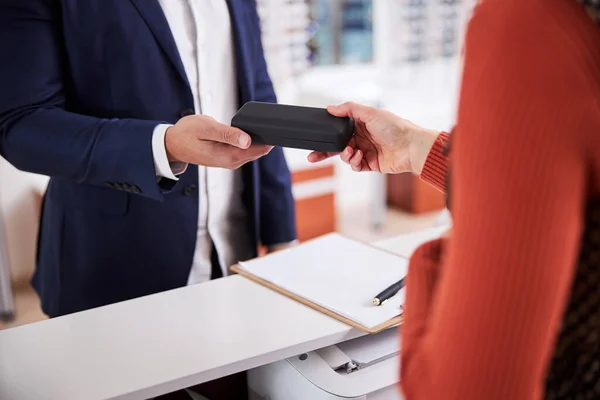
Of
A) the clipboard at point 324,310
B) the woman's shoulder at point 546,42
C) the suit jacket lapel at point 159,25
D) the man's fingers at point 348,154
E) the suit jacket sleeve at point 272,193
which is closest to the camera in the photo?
the woman's shoulder at point 546,42

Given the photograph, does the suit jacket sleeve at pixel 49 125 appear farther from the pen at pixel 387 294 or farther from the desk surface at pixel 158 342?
the pen at pixel 387 294

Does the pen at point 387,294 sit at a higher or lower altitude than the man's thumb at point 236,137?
lower

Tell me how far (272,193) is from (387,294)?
489 millimetres

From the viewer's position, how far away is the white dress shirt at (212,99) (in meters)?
1.39

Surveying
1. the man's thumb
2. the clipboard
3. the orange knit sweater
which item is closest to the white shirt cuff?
the man's thumb

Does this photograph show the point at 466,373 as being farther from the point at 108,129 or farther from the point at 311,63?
the point at 311,63

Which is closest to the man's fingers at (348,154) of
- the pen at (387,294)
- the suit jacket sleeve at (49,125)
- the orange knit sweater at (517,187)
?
the pen at (387,294)

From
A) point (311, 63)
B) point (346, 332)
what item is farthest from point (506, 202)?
point (311, 63)

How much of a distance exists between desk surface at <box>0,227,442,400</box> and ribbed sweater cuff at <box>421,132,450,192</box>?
0.28 m

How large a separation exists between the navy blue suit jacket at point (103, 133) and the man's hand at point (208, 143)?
6 centimetres

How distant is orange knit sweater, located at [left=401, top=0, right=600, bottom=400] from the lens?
52 cm

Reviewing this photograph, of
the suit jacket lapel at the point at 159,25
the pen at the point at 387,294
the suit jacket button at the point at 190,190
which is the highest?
the suit jacket lapel at the point at 159,25

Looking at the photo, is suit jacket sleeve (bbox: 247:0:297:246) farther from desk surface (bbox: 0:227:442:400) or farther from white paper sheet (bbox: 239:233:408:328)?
desk surface (bbox: 0:227:442:400)

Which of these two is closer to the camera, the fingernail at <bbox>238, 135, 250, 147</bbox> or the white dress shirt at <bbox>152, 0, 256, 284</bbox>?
the fingernail at <bbox>238, 135, 250, 147</bbox>
